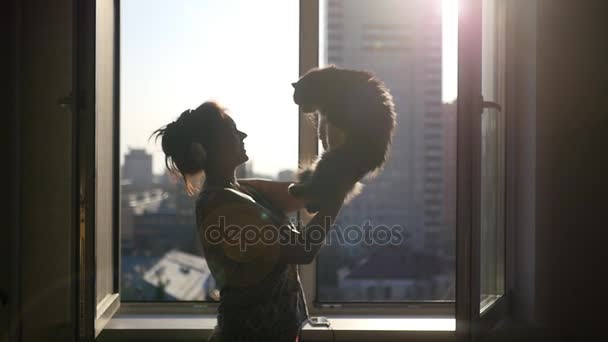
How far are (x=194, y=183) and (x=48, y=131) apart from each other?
0.75 m

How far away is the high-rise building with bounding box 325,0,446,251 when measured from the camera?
1.89m

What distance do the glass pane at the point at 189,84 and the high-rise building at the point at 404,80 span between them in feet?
0.68

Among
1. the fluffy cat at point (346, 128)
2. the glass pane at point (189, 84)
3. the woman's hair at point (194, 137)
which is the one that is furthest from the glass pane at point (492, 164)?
the woman's hair at point (194, 137)

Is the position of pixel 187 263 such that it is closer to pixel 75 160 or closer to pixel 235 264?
pixel 75 160

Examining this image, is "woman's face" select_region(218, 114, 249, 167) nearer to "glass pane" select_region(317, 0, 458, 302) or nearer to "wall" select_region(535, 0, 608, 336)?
"glass pane" select_region(317, 0, 458, 302)

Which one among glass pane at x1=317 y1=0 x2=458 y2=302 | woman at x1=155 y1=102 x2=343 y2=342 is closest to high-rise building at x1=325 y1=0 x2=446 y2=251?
Answer: glass pane at x1=317 y1=0 x2=458 y2=302

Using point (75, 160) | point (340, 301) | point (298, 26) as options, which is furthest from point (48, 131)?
point (340, 301)

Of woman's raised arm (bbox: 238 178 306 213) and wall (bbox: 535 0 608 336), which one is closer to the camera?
woman's raised arm (bbox: 238 178 306 213)

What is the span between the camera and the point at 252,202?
43.2 inches

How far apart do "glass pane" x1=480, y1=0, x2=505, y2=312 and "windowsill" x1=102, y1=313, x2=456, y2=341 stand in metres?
0.24

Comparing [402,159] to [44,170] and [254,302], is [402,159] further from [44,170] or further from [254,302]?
[44,170]

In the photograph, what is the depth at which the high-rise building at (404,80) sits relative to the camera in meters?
1.89

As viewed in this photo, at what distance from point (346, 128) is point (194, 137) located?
1.26 ft

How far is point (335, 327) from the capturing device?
180cm
